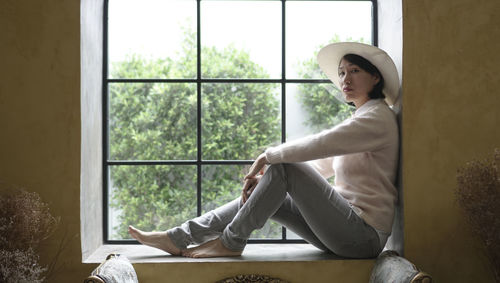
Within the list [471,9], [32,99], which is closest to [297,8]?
[471,9]

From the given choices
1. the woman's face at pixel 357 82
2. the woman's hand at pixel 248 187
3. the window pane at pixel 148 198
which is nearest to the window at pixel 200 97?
the window pane at pixel 148 198

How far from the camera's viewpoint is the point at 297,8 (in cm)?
327

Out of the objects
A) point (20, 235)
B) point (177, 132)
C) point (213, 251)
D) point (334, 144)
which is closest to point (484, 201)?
point (334, 144)

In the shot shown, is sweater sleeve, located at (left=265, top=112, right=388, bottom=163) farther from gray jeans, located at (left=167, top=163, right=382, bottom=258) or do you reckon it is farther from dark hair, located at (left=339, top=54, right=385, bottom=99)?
dark hair, located at (left=339, top=54, right=385, bottom=99)

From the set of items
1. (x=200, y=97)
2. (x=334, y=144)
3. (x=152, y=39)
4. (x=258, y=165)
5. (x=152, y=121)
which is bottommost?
(x=258, y=165)

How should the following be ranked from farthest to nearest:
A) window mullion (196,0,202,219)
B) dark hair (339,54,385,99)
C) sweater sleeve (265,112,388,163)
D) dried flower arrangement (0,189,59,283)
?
window mullion (196,0,202,219)
dark hair (339,54,385,99)
sweater sleeve (265,112,388,163)
dried flower arrangement (0,189,59,283)

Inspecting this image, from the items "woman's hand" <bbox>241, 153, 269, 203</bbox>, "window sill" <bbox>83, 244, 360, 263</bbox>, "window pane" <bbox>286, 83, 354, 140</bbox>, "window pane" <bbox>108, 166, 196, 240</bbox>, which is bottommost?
"window sill" <bbox>83, 244, 360, 263</bbox>

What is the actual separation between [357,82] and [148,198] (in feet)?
4.79

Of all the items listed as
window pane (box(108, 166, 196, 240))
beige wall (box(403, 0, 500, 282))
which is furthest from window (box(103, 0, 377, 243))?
beige wall (box(403, 0, 500, 282))

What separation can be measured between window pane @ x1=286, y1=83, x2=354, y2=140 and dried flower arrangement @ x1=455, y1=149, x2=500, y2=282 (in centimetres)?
96

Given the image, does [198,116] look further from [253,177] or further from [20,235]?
[20,235]

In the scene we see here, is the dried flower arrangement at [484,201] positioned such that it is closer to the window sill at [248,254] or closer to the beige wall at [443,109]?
the beige wall at [443,109]

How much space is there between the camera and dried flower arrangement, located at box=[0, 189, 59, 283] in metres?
2.39

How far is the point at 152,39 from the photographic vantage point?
3.23 meters
